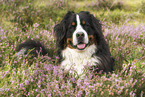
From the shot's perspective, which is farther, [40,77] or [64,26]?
[64,26]

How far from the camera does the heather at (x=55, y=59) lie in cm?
248

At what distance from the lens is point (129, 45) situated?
4.27 meters

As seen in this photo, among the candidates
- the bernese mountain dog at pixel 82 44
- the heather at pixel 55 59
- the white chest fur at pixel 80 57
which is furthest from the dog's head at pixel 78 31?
the heather at pixel 55 59

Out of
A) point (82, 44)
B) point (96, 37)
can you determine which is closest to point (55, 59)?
point (82, 44)

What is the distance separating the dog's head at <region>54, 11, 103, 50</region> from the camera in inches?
129

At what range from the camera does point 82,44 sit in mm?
3389

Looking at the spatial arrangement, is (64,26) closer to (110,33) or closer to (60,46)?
(60,46)

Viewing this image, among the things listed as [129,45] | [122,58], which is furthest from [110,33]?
[122,58]

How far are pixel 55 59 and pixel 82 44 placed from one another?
91 cm

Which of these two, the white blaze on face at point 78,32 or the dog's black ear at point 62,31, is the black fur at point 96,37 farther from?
the white blaze on face at point 78,32

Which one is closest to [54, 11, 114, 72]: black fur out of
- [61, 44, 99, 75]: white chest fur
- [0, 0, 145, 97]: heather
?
[61, 44, 99, 75]: white chest fur

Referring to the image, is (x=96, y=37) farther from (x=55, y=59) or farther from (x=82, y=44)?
(x=55, y=59)

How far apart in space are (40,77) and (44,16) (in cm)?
362

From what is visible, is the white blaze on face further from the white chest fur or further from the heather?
the heather
